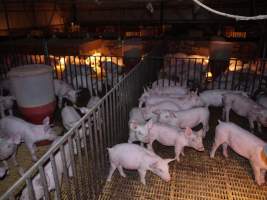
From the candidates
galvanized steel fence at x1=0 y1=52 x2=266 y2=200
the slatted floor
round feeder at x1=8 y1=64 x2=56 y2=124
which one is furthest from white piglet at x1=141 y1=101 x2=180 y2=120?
round feeder at x1=8 y1=64 x2=56 y2=124

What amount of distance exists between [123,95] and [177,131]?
114 centimetres

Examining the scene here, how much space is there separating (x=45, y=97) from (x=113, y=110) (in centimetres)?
191

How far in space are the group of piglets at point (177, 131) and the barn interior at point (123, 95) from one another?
223 millimetres

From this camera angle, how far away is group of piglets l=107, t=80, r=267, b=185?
3621mm

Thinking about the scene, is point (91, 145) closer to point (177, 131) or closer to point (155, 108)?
point (177, 131)

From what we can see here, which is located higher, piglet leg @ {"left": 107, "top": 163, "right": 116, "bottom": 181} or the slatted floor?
piglet leg @ {"left": 107, "top": 163, "right": 116, "bottom": 181}

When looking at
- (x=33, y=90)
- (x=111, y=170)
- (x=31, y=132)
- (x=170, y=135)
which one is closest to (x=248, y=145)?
(x=170, y=135)

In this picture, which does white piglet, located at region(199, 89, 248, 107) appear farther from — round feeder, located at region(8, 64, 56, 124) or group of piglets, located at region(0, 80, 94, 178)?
round feeder, located at region(8, 64, 56, 124)

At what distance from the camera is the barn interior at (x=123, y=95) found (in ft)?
10.5

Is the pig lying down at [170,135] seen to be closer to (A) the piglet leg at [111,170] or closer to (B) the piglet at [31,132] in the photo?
(A) the piglet leg at [111,170]

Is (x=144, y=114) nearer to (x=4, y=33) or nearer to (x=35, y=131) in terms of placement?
(x=35, y=131)

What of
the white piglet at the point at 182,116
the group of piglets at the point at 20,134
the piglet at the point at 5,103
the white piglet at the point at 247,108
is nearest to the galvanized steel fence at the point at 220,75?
the white piglet at the point at 247,108

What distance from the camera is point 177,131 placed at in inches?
168

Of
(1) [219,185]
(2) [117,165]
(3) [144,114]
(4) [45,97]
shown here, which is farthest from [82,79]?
(1) [219,185]
